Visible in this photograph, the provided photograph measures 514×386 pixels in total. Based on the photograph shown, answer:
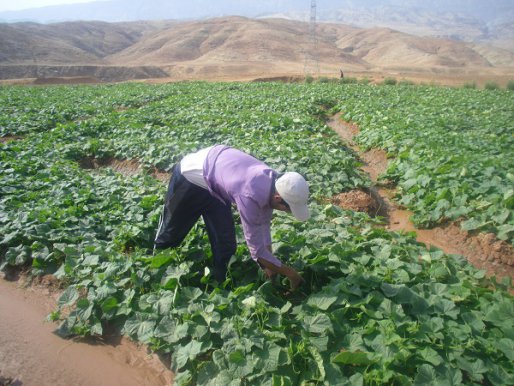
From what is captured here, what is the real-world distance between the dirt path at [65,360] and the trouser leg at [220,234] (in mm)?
981

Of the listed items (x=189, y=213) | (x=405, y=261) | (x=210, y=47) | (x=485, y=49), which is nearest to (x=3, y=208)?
(x=189, y=213)

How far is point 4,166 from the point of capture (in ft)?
21.9

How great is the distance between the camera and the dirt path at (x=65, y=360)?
3047 mm

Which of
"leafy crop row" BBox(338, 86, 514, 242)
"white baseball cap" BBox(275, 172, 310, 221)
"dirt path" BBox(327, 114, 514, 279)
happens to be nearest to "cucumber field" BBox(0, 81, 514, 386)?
"leafy crop row" BBox(338, 86, 514, 242)

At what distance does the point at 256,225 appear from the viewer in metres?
2.85

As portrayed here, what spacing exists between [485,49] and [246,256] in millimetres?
103778

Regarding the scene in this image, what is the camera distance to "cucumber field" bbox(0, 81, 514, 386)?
273 cm

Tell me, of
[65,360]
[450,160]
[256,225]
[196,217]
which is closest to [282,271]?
[256,225]

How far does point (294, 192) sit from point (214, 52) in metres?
62.1

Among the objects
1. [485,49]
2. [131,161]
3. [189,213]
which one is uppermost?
[485,49]

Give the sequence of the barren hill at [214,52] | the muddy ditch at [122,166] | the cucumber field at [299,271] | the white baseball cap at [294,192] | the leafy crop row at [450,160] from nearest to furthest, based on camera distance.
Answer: the white baseball cap at [294,192]
the cucumber field at [299,271]
the leafy crop row at [450,160]
the muddy ditch at [122,166]
the barren hill at [214,52]

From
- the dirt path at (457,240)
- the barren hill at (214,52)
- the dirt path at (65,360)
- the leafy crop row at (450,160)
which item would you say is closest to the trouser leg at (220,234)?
the dirt path at (65,360)

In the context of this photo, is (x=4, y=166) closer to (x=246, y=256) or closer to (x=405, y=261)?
(x=246, y=256)

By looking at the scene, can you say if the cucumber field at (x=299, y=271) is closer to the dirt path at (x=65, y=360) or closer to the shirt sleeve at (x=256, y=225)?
the dirt path at (x=65, y=360)
